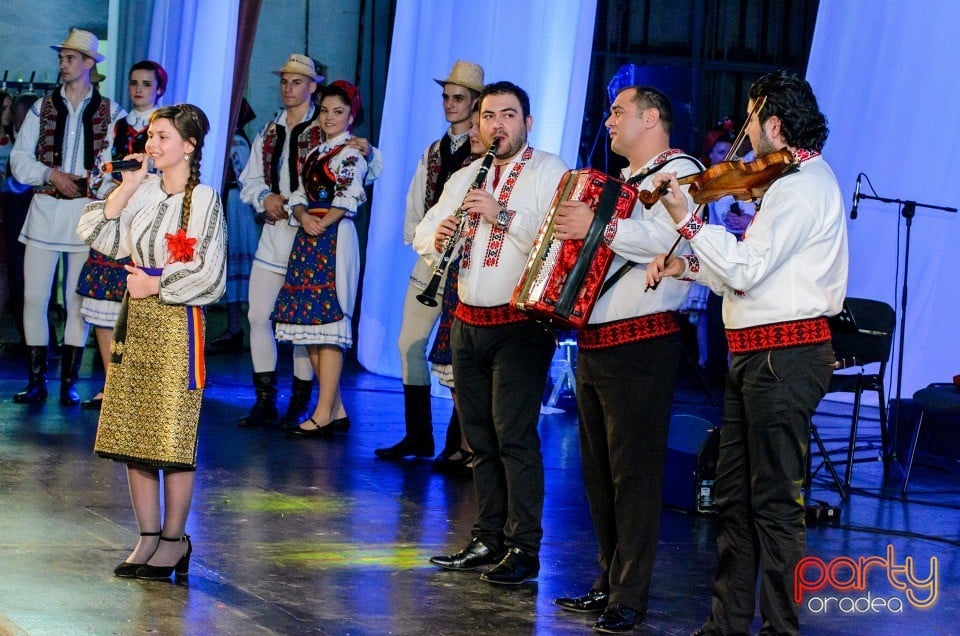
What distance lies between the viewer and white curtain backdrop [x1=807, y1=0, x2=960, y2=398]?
8.25 meters

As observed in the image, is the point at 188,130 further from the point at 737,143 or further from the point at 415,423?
the point at 415,423

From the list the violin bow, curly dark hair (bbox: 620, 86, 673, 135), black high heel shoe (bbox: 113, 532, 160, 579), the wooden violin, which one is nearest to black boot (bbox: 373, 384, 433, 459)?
black high heel shoe (bbox: 113, 532, 160, 579)

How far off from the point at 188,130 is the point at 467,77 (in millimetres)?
2187

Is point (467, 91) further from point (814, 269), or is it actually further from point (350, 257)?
point (814, 269)

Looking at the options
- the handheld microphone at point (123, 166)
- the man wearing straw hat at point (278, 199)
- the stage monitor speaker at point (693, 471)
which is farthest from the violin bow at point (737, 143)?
the man wearing straw hat at point (278, 199)

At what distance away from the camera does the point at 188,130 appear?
4.05 meters

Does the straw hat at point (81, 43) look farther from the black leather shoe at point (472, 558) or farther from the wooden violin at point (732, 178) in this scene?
the wooden violin at point (732, 178)

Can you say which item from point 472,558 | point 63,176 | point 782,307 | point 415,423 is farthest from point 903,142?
point 782,307

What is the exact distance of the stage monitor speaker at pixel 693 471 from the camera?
5.32 metres

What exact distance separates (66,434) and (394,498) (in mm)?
1687

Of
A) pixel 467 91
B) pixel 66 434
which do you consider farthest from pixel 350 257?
pixel 66 434

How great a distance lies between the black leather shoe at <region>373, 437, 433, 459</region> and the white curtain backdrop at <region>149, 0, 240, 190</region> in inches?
106

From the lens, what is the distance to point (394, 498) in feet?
17.4

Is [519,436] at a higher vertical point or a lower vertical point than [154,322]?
lower
